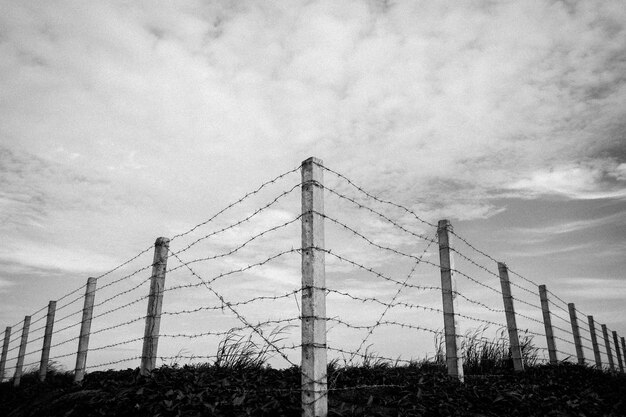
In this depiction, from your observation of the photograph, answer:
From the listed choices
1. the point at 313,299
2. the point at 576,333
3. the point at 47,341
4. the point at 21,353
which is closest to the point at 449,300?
the point at 313,299

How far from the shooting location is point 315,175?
171 inches

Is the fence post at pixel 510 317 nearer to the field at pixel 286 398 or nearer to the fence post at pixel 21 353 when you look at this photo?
the field at pixel 286 398

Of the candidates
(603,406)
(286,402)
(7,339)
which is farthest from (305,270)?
(7,339)

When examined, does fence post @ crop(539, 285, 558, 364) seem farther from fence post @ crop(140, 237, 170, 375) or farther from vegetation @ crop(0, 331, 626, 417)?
fence post @ crop(140, 237, 170, 375)

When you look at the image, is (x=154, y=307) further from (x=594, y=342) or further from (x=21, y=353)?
(x=594, y=342)

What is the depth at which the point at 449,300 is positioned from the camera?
6.37 meters

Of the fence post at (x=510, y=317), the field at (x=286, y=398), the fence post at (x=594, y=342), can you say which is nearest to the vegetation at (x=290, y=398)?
the field at (x=286, y=398)

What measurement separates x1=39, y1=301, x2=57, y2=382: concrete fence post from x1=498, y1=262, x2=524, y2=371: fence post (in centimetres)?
1236

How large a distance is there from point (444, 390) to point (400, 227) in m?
2.13

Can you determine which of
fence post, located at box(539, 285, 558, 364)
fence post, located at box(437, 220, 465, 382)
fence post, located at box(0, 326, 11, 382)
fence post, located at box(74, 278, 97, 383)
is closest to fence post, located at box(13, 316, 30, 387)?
fence post, located at box(0, 326, 11, 382)

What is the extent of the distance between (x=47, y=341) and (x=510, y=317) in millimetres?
12507

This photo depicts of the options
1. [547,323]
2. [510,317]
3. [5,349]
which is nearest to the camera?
[510,317]

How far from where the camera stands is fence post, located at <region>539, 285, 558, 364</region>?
407 inches

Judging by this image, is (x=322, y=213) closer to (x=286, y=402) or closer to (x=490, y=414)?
(x=286, y=402)
